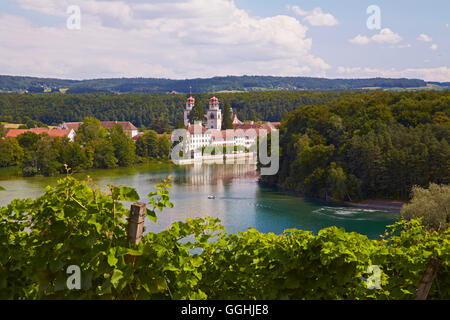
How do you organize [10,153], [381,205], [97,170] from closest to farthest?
[381,205] < [97,170] < [10,153]

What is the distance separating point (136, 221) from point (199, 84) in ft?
560

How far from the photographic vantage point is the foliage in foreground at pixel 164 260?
3105 millimetres

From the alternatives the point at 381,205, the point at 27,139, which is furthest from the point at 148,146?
the point at 381,205

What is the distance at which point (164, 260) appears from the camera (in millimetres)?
3176

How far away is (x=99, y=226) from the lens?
3.02 meters

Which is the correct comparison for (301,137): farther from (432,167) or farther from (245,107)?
(245,107)

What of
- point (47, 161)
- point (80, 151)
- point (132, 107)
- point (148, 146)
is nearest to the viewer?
point (47, 161)

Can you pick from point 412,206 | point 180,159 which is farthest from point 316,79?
point 412,206

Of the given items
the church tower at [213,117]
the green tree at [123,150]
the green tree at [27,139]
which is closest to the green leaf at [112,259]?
the green tree at [123,150]

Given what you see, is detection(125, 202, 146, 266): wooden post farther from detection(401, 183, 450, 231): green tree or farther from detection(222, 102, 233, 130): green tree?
detection(222, 102, 233, 130): green tree

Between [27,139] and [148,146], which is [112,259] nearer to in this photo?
[27,139]

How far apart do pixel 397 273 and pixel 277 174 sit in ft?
111

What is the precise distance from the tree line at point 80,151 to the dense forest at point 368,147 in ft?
52.4

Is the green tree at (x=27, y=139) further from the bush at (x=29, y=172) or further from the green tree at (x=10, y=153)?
the bush at (x=29, y=172)
